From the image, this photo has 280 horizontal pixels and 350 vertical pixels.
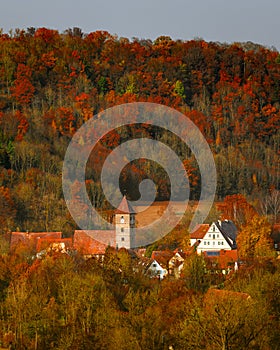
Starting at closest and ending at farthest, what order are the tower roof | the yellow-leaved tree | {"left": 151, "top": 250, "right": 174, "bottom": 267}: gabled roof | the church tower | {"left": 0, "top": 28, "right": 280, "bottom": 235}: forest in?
{"left": 151, "top": 250, "right": 174, "bottom": 267}: gabled roof < the yellow-leaved tree < the church tower < the tower roof < {"left": 0, "top": 28, "right": 280, "bottom": 235}: forest

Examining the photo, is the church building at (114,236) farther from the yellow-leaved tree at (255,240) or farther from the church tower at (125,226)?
the yellow-leaved tree at (255,240)

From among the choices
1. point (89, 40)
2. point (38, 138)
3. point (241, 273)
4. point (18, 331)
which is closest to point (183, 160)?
point (38, 138)

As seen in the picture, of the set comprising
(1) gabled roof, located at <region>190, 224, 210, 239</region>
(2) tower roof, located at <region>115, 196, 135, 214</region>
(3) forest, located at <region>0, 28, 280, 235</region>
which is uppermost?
(3) forest, located at <region>0, 28, 280, 235</region>

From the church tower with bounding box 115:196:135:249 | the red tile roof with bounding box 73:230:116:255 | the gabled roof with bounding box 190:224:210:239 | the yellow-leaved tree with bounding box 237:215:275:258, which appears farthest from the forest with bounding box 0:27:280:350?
the red tile roof with bounding box 73:230:116:255

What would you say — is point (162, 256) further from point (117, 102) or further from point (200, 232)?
point (117, 102)

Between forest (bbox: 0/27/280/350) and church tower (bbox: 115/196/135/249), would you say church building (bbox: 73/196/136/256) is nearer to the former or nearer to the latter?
church tower (bbox: 115/196/135/249)

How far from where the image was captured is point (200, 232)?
2245 inches

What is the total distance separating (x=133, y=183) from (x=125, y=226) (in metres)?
14.2

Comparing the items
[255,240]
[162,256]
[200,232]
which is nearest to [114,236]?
[200,232]

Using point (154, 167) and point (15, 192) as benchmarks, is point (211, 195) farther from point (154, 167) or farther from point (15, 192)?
point (15, 192)

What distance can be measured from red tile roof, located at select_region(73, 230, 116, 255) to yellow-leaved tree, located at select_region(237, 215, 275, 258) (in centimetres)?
693

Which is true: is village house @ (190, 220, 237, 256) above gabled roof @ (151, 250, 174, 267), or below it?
above

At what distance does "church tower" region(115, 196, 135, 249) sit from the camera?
57312 millimetres

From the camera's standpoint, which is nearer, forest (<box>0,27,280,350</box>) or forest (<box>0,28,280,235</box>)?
forest (<box>0,27,280,350</box>)
